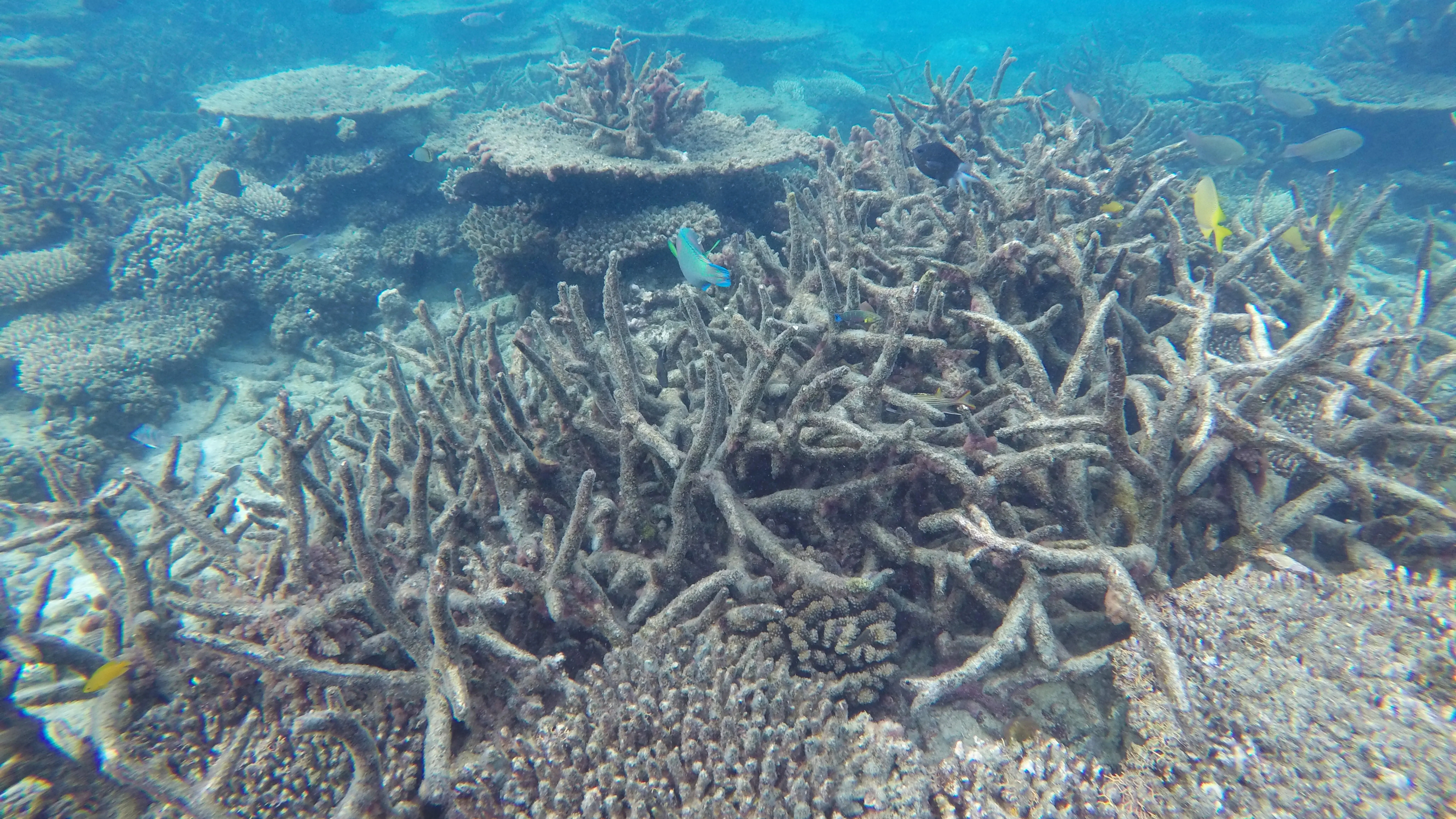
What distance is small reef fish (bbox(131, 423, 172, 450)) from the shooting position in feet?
19.4

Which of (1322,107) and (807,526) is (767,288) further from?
(1322,107)

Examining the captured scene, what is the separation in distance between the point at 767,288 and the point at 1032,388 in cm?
163

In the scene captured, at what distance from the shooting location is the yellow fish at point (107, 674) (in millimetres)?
1899

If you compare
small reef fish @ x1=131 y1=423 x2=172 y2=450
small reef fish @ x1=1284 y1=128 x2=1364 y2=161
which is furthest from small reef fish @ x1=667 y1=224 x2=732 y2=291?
small reef fish @ x1=1284 y1=128 x2=1364 y2=161

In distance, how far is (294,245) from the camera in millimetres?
7566

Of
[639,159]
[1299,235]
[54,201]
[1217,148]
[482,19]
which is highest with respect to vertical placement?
[482,19]

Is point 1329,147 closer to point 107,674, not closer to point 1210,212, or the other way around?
point 1210,212

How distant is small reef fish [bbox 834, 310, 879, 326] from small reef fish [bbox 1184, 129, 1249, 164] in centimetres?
629

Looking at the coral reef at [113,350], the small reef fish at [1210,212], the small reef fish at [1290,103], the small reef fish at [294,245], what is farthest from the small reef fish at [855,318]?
the small reef fish at [1290,103]

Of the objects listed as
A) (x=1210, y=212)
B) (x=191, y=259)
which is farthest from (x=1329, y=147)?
(x=191, y=259)

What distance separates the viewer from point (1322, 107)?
1019 cm

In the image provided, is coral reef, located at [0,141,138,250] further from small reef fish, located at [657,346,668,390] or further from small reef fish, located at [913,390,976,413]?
small reef fish, located at [913,390,976,413]

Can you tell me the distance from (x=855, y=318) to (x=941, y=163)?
1.87 meters

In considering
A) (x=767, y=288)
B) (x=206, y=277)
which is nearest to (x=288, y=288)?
(x=206, y=277)
